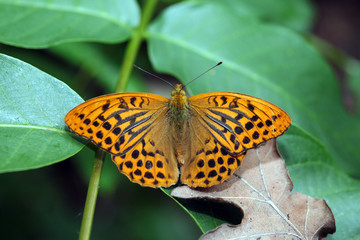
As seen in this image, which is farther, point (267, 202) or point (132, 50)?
point (132, 50)

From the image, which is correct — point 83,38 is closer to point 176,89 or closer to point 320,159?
point 176,89

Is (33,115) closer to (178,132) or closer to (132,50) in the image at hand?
(178,132)

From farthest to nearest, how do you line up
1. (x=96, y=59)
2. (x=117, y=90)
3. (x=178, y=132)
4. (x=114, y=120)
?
(x=96, y=59) → (x=117, y=90) → (x=178, y=132) → (x=114, y=120)

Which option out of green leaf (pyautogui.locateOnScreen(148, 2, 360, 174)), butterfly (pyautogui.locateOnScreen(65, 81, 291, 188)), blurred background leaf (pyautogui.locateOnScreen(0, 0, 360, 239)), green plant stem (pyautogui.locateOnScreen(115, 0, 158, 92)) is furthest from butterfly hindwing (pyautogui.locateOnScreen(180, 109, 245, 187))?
green plant stem (pyautogui.locateOnScreen(115, 0, 158, 92))

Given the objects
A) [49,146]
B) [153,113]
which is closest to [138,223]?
[153,113]

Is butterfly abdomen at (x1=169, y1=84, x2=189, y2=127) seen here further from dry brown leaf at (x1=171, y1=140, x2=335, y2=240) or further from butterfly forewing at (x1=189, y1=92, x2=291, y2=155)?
dry brown leaf at (x1=171, y1=140, x2=335, y2=240)

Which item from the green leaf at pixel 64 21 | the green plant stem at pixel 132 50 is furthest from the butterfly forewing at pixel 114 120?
the green leaf at pixel 64 21

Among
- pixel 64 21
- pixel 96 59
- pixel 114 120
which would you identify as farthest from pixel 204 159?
pixel 96 59
